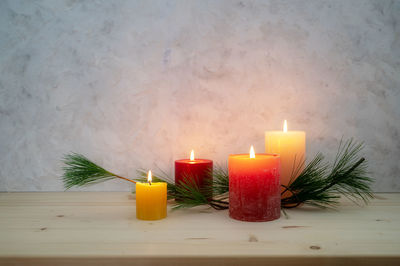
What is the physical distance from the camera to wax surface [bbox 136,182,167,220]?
2.14ft

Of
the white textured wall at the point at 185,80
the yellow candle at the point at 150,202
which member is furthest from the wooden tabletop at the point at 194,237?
the white textured wall at the point at 185,80

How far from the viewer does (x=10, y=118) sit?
0.95m

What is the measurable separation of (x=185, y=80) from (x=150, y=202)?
401mm

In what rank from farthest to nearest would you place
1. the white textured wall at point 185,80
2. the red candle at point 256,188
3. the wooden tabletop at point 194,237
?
the white textured wall at point 185,80
the red candle at point 256,188
the wooden tabletop at point 194,237

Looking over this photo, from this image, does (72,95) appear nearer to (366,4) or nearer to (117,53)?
(117,53)

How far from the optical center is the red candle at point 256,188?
0.63 m

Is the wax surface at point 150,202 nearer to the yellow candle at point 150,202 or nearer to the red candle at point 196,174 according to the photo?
the yellow candle at point 150,202

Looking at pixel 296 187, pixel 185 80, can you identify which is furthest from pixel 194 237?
pixel 185 80

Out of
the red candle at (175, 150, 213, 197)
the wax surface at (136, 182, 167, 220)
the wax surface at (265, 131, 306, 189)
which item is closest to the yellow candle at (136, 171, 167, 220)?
the wax surface at (136, 182, 167, 220)

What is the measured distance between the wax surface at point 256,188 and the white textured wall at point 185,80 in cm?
31

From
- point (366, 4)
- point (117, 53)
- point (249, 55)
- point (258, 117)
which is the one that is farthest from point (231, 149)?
point (366, 4)

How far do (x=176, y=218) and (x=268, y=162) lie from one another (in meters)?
0.21

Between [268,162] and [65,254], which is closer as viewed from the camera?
[65,254]

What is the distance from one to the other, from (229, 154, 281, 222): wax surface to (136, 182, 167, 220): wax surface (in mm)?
143
